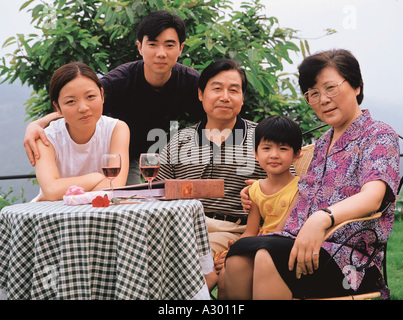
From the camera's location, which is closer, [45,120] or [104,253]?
[104,253]

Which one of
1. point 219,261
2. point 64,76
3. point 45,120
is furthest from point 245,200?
point 45,120

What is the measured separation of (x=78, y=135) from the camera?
2.82 m

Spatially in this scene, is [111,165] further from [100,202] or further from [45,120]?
[45,120]

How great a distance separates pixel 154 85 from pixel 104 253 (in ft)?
6.30

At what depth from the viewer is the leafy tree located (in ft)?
12.0

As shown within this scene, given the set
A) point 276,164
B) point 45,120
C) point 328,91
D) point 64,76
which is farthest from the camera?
point 45,120

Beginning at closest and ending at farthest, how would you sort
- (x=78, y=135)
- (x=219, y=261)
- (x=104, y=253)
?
(x=104, y=253), (x=219, y=261), (x=78, y=135)

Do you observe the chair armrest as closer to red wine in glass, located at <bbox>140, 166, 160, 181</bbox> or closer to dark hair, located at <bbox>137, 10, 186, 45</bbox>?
red wine in glass, located at <bbox>140, 166, 160, 181</bbox>

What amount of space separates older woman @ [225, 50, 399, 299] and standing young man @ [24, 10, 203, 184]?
4.21ft

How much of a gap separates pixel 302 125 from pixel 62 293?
109 inches

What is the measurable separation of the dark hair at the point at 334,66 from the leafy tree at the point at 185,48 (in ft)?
3.77

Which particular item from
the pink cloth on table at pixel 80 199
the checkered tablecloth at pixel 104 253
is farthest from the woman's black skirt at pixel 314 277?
the pink cloth on table at pixel 80 199

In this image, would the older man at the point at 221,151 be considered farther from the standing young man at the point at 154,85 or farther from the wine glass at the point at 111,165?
the wine glass at the point at 111,165
